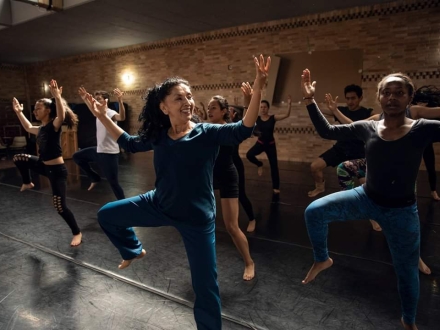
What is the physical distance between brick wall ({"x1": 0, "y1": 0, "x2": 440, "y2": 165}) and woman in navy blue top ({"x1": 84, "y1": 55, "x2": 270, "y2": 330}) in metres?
6.86

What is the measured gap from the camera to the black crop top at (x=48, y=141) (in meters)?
3.27

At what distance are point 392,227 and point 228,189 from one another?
1239 millimetres

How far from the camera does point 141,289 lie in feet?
8.36

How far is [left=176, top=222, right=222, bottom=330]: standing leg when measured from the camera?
1.68 meters

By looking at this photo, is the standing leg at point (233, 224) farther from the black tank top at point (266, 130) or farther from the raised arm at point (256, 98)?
the black tank top at point (266, 130)

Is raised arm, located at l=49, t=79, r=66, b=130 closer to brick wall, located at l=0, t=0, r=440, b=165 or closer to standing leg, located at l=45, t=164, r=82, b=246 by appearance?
standing leg, located at l=45, t=164, r=82, b=246

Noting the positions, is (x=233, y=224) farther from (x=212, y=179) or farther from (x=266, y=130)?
(x=266, y=130)

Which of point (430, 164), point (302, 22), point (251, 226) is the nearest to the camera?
point (251, 226)

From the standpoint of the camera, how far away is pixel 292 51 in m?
8.30

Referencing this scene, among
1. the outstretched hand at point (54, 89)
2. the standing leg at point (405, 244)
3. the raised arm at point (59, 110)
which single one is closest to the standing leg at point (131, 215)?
the standing leg at point (405, 244)

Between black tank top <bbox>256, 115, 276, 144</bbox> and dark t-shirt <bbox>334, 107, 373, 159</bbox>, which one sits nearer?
dark t-shirt <bbox>334, 107, 373, 159</bbox>

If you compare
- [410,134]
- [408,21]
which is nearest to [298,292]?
[410,134]

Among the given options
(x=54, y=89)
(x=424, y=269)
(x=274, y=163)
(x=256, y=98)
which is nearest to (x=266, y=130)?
(x=274, y=163)

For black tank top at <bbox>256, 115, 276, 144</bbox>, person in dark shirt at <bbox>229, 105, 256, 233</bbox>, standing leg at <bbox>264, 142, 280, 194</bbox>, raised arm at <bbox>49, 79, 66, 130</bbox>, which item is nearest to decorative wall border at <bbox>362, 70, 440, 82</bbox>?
black tank top at <bbox>256, 115, 276, 144</bbox>
